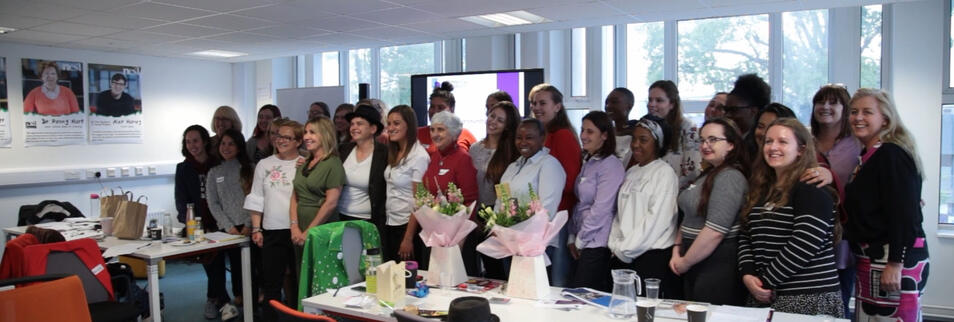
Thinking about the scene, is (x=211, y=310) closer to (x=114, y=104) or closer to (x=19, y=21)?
(x=19, y=21)

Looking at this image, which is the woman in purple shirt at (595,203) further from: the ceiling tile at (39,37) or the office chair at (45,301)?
the ceiling tile at (39,37)

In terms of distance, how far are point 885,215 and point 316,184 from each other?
293cm

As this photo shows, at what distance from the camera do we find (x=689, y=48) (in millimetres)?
6480

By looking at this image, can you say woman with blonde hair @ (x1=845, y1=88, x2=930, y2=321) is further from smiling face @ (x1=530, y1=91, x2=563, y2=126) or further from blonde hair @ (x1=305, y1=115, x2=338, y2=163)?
blonde hair @ (x1=305, y1=115, x2=338, y2=163)

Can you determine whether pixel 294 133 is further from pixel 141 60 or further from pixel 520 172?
pixel 141 60

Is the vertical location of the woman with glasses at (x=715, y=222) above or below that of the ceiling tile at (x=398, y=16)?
below

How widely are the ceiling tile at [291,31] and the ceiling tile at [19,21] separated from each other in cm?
176

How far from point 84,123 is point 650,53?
6282 mm

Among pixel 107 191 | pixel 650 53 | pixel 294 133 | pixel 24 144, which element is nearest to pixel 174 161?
pixel 107 191

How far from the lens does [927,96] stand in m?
4.73

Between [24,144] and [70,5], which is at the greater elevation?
[70,5]

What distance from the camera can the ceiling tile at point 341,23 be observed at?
562 cm

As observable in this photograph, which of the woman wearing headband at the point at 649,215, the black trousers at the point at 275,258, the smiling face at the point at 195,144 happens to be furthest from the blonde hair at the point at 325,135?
the woman wearing headband at the point at 649,215

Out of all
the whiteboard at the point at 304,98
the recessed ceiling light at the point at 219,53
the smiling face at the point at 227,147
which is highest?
the recessed ceiling light at the point at 219,53
